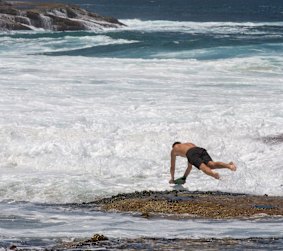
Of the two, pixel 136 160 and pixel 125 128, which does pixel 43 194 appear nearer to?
pixel 136 160

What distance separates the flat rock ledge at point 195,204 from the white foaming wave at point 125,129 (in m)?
0.85

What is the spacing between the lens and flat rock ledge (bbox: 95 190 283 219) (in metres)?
12.2

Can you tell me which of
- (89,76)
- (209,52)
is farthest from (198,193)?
(209,52)

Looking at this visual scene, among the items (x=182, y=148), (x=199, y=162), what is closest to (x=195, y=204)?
(x=199, y=162)

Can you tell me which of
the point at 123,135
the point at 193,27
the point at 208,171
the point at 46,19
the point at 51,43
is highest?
the point at 46,19

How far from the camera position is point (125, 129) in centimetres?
2025

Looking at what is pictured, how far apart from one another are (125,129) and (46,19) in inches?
1768

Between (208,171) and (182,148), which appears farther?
(182,148)

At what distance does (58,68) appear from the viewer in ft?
114

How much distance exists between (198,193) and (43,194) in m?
2.76

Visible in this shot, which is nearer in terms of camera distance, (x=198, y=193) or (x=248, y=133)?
(x=198, y=193)

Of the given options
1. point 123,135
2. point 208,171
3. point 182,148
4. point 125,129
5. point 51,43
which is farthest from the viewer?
point 51,43

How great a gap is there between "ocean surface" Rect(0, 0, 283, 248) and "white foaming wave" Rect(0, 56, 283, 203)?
0.03 metres

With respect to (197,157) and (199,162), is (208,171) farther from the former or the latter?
(197,157)
